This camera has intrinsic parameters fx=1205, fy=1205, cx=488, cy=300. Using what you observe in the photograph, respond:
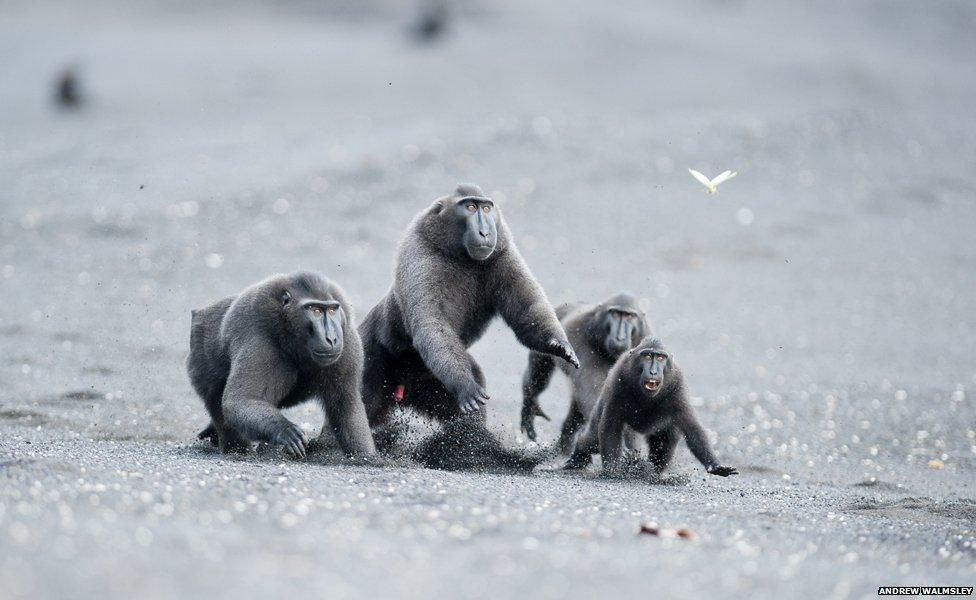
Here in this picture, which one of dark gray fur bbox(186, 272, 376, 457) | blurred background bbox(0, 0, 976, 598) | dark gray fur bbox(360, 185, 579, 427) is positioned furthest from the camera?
dark gray fur bbox(360, 185, 579, 427)

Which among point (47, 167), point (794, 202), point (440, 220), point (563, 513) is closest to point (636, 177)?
point (794, 202)

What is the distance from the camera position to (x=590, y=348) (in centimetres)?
906

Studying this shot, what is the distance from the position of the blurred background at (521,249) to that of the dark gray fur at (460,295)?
2.86 feet

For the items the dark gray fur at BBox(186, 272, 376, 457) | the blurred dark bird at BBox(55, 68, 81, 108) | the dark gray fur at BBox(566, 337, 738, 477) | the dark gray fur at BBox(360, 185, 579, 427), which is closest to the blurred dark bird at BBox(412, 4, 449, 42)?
the blurred dark bird at BBox(55, 68, 81, 108)

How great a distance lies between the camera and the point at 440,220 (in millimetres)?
8016

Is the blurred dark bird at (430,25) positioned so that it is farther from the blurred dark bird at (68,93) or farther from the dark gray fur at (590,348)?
the dark gray fur at (590,348)

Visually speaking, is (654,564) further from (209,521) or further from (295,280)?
(295,280)

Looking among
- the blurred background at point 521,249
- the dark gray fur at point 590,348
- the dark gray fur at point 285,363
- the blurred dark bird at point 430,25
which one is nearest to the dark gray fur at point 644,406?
the blurred background at point 521,249

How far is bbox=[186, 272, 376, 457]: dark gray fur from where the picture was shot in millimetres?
7000

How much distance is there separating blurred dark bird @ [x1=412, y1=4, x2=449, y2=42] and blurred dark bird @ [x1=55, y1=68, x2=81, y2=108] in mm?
6761

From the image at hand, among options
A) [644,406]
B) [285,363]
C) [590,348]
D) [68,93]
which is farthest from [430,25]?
[285,363]

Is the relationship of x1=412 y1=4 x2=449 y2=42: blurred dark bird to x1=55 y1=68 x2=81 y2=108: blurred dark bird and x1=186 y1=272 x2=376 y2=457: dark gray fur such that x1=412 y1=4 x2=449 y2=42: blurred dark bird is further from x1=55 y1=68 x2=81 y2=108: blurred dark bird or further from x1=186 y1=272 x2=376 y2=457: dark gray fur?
x1=186 y1=272 x2=376 y2=457: dark gray fur

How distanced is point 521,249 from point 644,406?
7.48 m

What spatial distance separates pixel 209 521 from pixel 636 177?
A: 13985 millimetres
